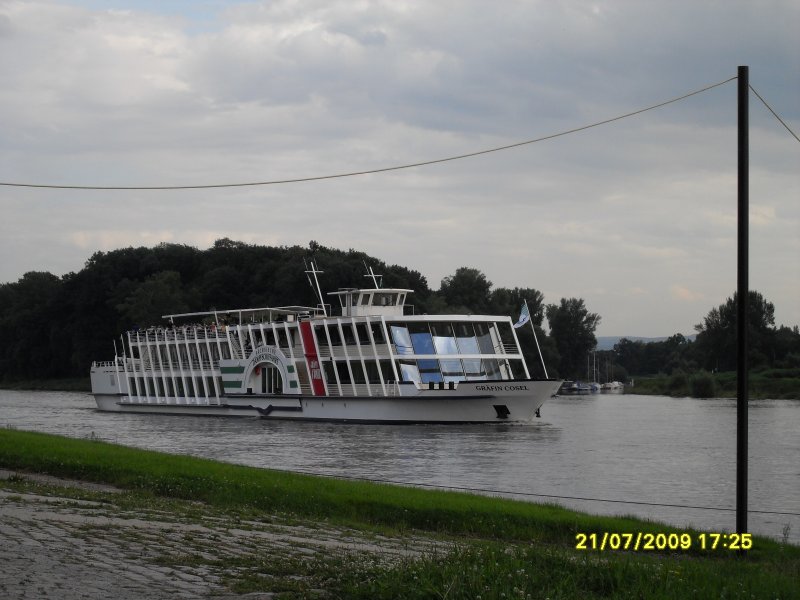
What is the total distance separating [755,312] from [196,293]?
52.1 m

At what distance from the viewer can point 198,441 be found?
36.1 meters

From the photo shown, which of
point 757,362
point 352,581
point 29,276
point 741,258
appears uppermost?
point 29,276

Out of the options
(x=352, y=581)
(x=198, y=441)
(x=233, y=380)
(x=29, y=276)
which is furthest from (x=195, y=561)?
(x=29, y=276)

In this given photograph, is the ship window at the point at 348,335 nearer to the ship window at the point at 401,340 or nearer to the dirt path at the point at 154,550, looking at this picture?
the ship window at the point at 401,340

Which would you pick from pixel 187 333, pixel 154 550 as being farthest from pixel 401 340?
pixel 154 550

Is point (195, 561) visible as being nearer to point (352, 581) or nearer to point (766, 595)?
point (352, 581)

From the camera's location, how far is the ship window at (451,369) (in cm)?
4325

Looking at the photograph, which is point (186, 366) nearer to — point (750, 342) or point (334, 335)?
point (334, 335)

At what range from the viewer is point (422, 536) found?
523 inches

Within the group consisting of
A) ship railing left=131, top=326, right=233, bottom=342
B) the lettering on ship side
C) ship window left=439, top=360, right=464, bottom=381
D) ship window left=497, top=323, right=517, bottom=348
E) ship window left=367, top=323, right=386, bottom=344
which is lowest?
the lettering on ship side

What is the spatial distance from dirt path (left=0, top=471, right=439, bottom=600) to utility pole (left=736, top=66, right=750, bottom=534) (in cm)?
375

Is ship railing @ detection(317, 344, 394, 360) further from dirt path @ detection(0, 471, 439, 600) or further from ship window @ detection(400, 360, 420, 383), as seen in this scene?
dirt path @ detection(0, 471, 439, 600)

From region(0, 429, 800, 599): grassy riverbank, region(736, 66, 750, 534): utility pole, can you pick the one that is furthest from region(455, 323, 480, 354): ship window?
region(736, 66, 750, 534): utility pole

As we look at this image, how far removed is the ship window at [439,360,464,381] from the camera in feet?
142
